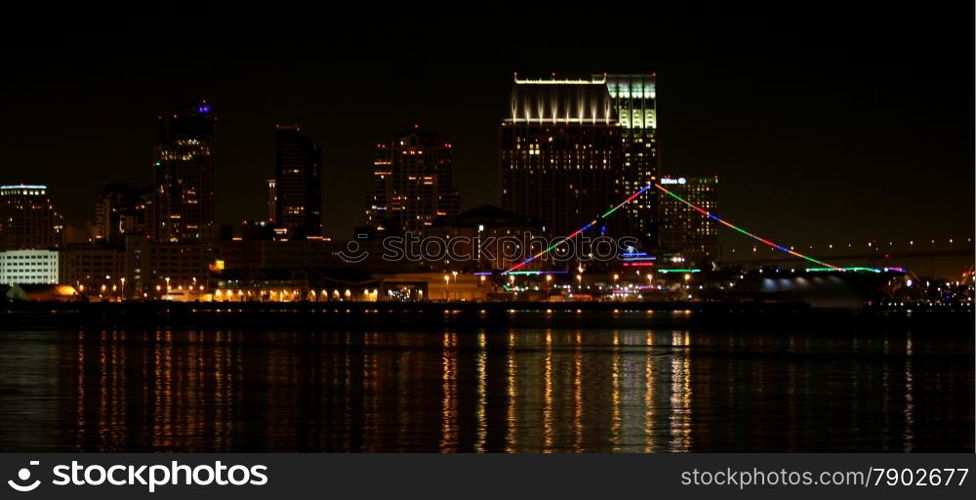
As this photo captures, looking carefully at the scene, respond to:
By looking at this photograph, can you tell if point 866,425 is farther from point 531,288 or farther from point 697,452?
point 531,288

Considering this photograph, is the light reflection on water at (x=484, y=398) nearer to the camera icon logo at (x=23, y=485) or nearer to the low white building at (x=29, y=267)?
the camera icon logo at (x=23, y=485)

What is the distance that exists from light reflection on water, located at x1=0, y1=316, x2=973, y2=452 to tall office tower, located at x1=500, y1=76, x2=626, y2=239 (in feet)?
445

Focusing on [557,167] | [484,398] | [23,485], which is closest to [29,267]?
[557,167]

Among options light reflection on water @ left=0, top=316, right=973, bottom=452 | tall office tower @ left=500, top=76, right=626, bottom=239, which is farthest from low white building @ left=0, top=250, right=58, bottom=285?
light reflection on water @ left=0, top=316, right=973, bottom=452

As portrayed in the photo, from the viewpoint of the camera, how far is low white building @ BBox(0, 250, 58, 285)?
575ft

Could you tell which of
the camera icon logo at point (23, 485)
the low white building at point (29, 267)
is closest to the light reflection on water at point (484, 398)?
the camera icon logo at point (23, 485)

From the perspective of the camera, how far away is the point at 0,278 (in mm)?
179375

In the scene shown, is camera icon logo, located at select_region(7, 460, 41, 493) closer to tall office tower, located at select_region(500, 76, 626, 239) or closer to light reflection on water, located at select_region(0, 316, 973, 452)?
light reflection on water, located at select_region(0, 316, 973, 452)

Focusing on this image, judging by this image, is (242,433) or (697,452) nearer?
(697,452)

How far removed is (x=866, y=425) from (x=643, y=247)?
5952 inches

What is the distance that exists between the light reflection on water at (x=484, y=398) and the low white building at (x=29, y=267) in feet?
Answer: 435

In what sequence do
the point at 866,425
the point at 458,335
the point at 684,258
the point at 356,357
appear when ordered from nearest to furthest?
1. the point at 866,425
2. the point at 356,357
3. the point at 458,335
4. the point at 684,258

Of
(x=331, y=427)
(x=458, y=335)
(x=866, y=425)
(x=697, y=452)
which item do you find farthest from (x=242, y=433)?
(x=458, y=335)

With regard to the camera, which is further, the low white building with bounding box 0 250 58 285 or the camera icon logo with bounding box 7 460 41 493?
the low white building with bounding box 0 250 58 285
